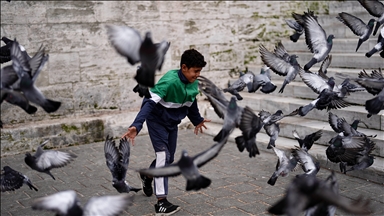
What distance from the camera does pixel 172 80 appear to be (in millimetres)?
5031

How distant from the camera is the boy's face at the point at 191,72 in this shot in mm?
4895

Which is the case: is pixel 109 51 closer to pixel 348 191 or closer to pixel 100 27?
pixel 100 27

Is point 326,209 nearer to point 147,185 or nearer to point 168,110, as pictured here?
point 168,110

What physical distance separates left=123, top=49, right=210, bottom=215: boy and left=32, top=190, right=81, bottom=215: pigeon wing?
5.35 feet

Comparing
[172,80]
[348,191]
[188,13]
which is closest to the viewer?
[172,80]

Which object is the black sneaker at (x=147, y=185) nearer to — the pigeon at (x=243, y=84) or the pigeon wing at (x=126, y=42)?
the pigeon at (x=243, y=84)

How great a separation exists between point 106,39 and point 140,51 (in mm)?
5454

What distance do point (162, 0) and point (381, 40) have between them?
16.6 ft

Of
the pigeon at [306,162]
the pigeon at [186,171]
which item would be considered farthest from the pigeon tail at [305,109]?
the pigeon at [186,171]

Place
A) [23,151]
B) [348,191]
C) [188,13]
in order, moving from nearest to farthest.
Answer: [348,191] → [23,151] → [188,13]

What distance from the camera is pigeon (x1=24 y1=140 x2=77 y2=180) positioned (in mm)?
4141

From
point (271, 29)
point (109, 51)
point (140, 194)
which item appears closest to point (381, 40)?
point (140, 194)

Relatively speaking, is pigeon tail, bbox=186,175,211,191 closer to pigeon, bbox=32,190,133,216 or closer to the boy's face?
pigeon, bbox=32,190,133,216

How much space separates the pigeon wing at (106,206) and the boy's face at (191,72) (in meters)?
1.87
